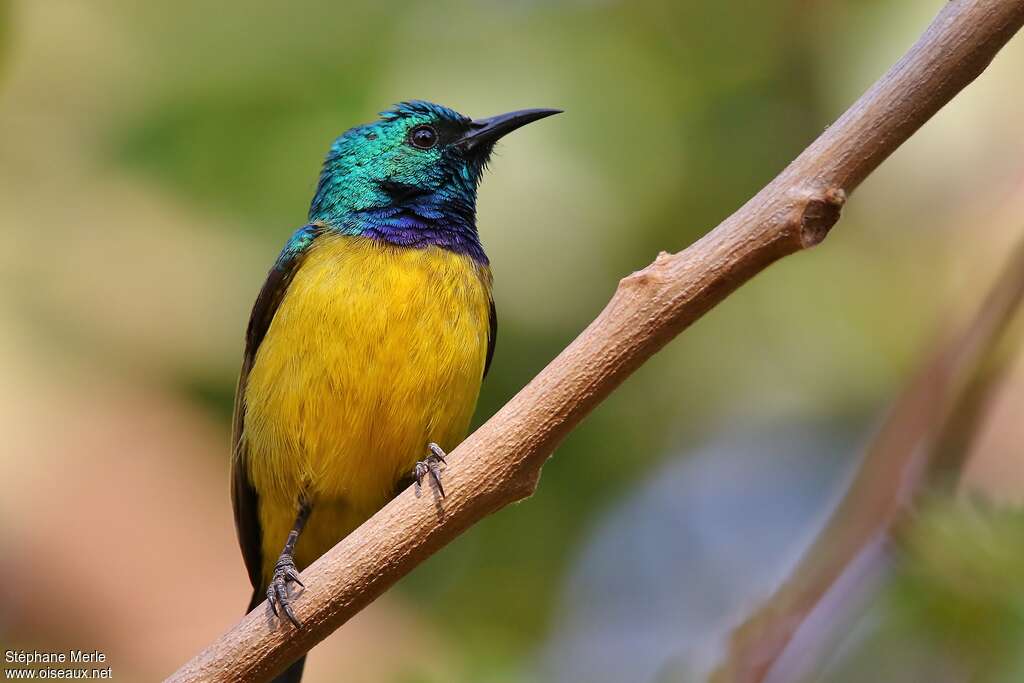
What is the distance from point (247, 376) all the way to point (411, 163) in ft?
3.29

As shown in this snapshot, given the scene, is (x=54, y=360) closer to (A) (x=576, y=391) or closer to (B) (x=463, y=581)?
(B) (x=463, y=581)

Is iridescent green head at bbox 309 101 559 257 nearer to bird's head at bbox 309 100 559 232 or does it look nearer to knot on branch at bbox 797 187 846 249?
bird's head at bbox 309 100 559 232

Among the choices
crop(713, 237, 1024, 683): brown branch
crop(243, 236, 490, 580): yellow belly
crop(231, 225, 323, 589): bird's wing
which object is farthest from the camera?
crop(231, 225, 323, 589): bird's wing

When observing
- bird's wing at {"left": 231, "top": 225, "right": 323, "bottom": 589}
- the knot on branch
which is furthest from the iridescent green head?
the knot on branch

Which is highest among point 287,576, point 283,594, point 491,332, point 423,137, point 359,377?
point 423,137

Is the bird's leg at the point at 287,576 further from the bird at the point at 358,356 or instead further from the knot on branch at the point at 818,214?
the knot on branch at the point at 818,214

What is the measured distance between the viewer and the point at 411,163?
4688 millimetres

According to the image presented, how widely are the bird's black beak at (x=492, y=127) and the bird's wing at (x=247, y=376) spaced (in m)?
0.69

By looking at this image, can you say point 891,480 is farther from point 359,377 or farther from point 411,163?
point 411,163

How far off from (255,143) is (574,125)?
1.27 meters

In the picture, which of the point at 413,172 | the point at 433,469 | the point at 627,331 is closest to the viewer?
the point at 627,331

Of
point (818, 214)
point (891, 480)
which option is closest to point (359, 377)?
point (818, 214)

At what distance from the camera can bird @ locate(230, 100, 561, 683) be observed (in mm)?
3949

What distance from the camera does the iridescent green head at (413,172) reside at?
4438 mm
